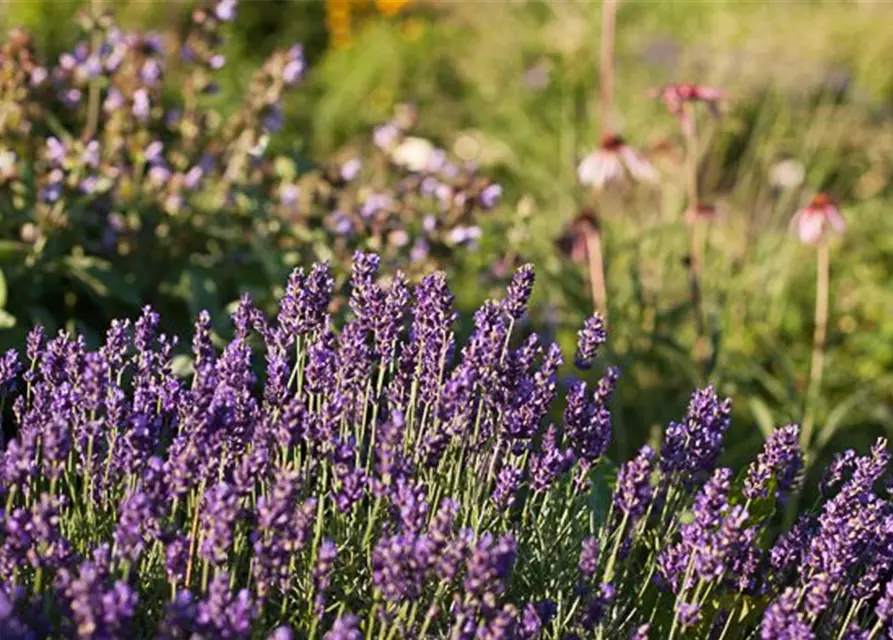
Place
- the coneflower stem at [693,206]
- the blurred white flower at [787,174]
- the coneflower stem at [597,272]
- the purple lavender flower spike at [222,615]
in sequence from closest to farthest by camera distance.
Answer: the purple lavender flower spike at [222,615]
the coneflower stem at [693,206]
the coneflower stem at [597,272]
the blurred white flower at [787,174]

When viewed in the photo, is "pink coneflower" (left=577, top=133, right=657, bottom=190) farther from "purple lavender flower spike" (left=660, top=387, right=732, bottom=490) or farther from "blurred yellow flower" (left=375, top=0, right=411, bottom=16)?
"blurred yellow flower" (left=375, top=0, right=411, bottom=16)

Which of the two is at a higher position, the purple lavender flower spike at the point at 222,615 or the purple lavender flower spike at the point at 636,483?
the purple lavender flower spike at the point at 636,483

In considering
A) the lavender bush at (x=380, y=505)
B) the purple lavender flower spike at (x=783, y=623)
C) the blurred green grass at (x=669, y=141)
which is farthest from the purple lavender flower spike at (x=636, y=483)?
the blurred green grass at (x=669, y=141)

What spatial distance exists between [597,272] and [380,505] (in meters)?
2.05

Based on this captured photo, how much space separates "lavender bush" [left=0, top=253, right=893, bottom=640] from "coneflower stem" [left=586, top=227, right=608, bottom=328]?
1572mm

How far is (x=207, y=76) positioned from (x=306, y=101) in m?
3.47

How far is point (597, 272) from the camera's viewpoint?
13.5 feet

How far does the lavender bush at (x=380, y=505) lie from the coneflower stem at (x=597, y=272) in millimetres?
1572

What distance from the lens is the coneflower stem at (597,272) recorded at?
4078mm

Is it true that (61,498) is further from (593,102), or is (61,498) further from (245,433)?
(593,102)

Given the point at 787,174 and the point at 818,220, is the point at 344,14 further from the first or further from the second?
the point at 818,220

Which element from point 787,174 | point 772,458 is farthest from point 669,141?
point 772,458

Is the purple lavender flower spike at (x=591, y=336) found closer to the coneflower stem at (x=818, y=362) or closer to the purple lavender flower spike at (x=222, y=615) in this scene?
the purple lavender flower spike at (x=222, y=615)

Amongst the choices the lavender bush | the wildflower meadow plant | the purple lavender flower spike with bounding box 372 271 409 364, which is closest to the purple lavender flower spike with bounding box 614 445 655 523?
the lavender bush
